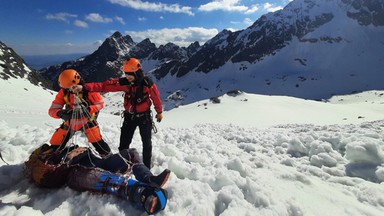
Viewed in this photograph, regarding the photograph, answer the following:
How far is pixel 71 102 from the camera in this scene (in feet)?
23.4

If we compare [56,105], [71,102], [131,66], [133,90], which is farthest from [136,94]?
[56,105]

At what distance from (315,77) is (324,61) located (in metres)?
22.7

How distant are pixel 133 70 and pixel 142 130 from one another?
4.83ft

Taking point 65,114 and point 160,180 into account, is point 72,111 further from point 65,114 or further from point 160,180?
point 160,180

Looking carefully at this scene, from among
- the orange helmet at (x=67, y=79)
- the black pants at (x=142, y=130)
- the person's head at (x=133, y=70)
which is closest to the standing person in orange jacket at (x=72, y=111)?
the orange helmet at (x=67, y=79)

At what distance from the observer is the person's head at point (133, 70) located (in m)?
7.27

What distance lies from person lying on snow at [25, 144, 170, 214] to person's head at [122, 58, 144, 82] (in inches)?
67.8

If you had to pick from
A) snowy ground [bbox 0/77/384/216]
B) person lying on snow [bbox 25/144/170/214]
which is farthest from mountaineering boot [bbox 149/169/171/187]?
snowy ground [bbox 0/77/384/216]

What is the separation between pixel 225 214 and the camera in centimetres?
510

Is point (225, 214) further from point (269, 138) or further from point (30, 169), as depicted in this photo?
point (269, 138)

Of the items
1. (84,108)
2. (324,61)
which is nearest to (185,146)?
(84,108)

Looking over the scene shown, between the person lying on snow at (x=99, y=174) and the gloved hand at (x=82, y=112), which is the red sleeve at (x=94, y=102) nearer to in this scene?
the gloved hand at (x=82, y=112)

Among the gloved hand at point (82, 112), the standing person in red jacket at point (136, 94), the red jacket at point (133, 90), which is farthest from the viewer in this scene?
the red jacket at point (133, 90)

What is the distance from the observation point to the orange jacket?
7.02m
